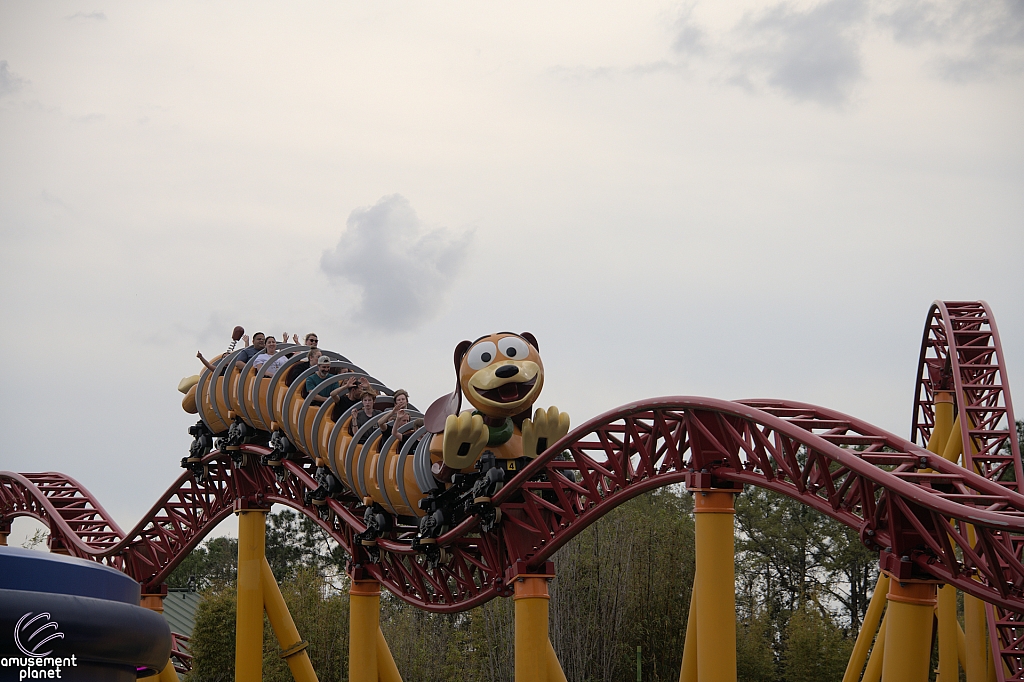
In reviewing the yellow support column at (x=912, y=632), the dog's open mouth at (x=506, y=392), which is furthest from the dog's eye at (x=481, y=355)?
the yellow support column at (x=912, y=632)

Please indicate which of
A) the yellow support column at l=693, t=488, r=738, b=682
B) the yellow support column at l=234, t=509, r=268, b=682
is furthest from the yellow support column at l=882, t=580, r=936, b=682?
the yellow support column at l=234, t=509, r=268, b=682

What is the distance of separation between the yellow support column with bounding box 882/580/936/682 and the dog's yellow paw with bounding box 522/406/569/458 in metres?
4.30

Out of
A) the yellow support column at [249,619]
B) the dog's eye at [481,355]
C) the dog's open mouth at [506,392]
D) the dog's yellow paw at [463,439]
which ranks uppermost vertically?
the dog's eye at [481,355]

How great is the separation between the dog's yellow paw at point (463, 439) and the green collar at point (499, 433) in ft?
0.42

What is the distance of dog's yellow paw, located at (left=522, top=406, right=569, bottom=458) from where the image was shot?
11.4m

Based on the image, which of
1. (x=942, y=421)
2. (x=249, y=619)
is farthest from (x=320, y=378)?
(x=942, y=421)

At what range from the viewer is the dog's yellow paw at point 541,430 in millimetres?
11422

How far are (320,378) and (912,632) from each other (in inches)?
Answer: 316

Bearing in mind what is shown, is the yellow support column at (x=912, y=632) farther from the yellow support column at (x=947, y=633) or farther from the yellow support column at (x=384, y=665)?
the yellow support column at (x=384, y=665)

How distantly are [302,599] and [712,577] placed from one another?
17.1 metres

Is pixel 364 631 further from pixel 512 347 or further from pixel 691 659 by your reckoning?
pixel 691 659

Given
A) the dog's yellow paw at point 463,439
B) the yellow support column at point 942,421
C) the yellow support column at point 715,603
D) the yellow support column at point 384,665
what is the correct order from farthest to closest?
the yellow support column at point 942,421
the yellow support column at point 384,665
the dog's yellow paw at point 463,439
the yellow support column at point 715,603

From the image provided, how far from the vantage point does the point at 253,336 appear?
15.4m

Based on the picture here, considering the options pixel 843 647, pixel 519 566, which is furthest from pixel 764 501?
pixel 519 566
